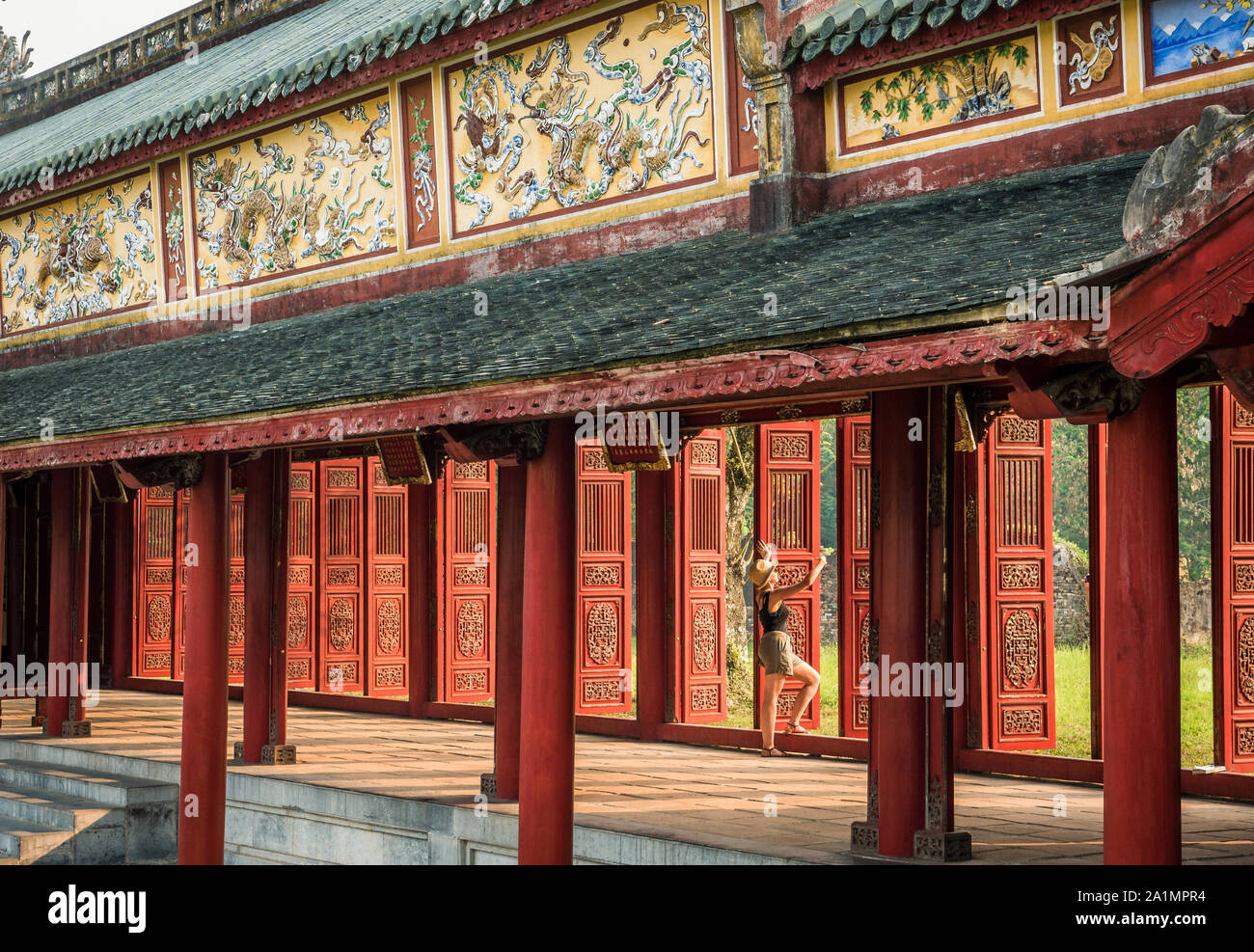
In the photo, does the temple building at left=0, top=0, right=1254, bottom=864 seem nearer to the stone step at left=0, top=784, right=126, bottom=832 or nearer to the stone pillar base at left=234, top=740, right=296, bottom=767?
the stone pillar base at left=234, top=740, right=296, bottom=767

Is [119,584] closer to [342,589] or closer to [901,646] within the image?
[342,589]

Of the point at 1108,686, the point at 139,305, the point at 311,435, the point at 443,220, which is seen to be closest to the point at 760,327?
the point at 1108,686

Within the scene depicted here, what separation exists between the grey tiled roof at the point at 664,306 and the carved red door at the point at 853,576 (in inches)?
125

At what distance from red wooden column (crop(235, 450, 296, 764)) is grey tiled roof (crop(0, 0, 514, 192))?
124 inches

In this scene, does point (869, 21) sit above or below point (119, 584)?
above

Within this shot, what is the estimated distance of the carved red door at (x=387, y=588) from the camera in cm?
1739

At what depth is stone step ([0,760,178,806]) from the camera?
1297cm

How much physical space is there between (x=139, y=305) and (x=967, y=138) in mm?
9365

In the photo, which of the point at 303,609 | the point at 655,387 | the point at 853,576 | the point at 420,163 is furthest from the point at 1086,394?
the point at 303,609

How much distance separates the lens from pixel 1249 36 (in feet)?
25.6

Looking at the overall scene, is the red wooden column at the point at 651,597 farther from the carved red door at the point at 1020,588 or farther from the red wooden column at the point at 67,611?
the red wooden column at the point at 67,611

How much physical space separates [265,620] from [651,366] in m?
6.71

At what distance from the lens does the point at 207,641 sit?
11641 mm
